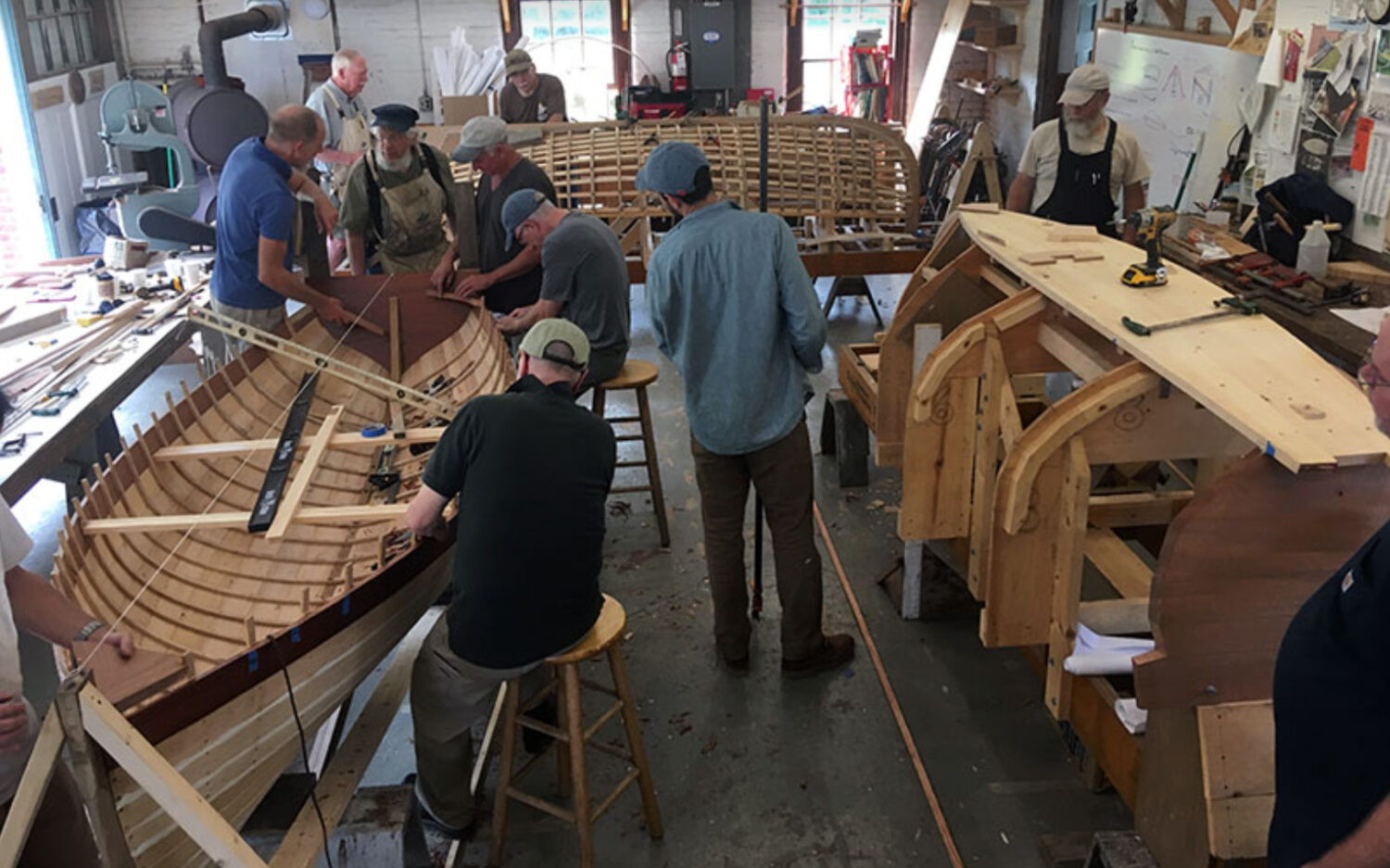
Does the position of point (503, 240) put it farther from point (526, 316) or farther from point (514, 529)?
point (514, 529)

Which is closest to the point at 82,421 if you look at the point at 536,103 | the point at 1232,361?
the point at 1232,361

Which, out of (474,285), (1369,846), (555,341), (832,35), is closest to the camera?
(1369,846)

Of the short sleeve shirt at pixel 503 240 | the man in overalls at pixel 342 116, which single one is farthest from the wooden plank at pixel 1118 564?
the man in overalls at pixel 342 116

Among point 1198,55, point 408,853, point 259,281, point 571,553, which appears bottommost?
point 408,853

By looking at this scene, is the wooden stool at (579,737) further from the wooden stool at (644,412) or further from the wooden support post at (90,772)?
the wooden stool at (644,412)

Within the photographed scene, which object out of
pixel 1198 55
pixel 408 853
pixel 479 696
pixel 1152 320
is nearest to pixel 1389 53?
pixel 1198 55

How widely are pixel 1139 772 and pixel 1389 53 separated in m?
3.93

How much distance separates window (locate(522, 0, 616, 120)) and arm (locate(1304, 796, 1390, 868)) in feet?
38.3

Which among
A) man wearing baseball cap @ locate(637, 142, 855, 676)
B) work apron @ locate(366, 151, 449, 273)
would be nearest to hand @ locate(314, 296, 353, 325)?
work apron @ locate(366, 151, 449, 273)

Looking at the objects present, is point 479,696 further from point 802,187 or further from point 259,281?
point 802,187

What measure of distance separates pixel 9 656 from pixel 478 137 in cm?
365

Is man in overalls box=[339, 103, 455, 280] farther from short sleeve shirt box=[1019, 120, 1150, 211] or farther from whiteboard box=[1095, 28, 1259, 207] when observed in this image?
whiteboard box=[1095, 28, 1259, 207]

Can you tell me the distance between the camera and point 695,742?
3910mm

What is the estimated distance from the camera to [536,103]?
29.6ft
